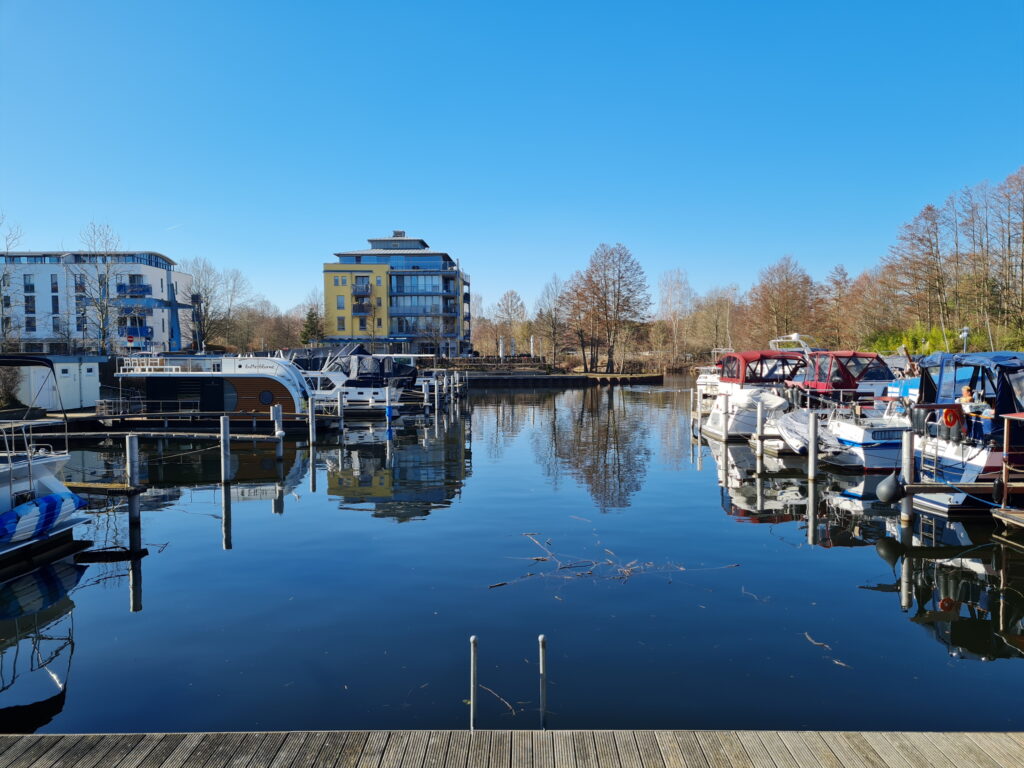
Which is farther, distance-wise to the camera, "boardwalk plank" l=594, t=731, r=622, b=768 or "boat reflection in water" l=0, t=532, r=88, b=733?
"boat reflection in water" l=0, t=532, r=88, b=733

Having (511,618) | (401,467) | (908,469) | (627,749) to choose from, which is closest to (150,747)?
(627,749)

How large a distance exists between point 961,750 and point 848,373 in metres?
24.0

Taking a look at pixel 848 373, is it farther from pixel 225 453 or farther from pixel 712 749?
pixel 712 749

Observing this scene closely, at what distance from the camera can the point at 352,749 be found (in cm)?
579

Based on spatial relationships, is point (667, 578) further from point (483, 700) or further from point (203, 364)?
point (203, 364)

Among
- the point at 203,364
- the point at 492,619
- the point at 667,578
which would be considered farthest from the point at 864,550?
the point at 203,364

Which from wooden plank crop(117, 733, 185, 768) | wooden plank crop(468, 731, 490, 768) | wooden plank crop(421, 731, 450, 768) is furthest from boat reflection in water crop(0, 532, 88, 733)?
wooden plank crop(468, 731, 490, 768)

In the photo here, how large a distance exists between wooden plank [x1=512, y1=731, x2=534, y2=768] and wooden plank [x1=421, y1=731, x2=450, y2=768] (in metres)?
0.57

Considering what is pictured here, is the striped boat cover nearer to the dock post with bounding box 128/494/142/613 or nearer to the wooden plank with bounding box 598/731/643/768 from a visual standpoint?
the dock post with bounding box 128/494/142/613

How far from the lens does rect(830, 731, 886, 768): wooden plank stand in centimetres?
554

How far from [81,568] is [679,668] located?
11.2 meters

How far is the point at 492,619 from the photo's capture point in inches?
393

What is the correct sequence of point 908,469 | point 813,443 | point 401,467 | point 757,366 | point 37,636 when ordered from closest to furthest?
1. point 37,636
2. point 908,469
3. point 813,443
4. point 401,467
5. point 757,366

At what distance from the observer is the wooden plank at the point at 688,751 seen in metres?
5.55
